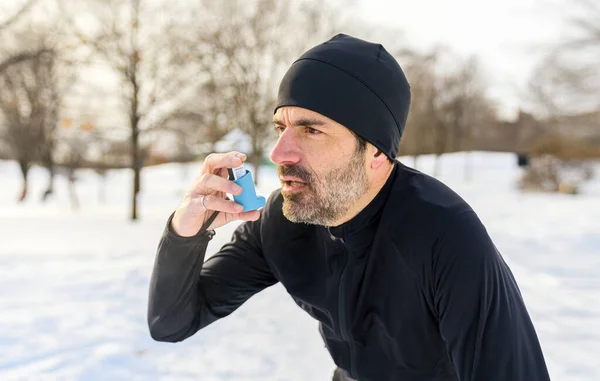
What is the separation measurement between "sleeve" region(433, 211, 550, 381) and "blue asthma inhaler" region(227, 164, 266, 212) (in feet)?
2.21

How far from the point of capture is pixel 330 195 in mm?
1670

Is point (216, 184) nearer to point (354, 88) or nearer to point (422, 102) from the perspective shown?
point (354, 88)

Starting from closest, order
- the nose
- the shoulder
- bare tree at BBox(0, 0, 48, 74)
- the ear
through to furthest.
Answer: the shoulder → the nose → the ear → bare tree at BBox(0, 0, 48, 74)

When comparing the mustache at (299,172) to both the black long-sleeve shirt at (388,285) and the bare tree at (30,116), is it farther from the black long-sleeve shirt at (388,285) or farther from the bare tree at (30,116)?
the bare tree at (30,116)

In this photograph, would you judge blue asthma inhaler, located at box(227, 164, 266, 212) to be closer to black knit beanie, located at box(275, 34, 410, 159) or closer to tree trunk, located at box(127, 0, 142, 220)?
black knit beanie, located at box(275, 34, 410, 159)

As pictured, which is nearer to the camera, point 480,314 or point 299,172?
point 480,314

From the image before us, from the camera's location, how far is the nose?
1.63 metres

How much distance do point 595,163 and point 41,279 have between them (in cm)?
2485

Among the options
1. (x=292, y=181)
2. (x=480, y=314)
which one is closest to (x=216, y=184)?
(x=292, y=181)

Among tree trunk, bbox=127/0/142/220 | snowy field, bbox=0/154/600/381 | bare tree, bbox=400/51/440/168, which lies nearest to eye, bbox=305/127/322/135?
snowy field, bbox=0/154/600/381

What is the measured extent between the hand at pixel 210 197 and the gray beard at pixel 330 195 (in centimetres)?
17

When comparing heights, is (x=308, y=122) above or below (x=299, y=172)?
above

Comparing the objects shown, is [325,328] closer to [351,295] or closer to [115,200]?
[351,295]

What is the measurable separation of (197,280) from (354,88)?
101 cm
